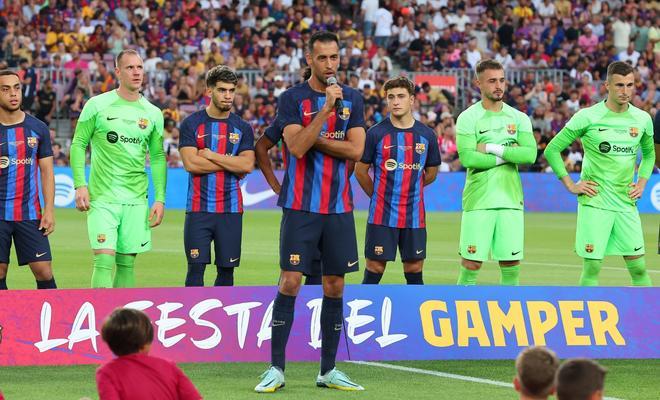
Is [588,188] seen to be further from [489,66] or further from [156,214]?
[156,214]

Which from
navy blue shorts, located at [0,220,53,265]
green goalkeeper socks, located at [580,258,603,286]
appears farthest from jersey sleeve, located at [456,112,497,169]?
navy blue shorts, located at [0,220,53,265]

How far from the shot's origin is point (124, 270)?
10414 mm

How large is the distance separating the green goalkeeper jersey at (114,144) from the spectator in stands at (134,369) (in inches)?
206

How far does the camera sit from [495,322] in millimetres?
9477

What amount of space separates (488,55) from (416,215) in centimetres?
2171

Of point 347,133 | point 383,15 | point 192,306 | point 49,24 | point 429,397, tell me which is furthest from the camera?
point 383,15

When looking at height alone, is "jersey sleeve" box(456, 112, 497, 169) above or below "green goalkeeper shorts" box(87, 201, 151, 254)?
above

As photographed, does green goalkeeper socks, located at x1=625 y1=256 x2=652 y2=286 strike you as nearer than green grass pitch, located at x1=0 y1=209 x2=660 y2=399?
No

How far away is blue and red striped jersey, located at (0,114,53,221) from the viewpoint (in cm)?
975

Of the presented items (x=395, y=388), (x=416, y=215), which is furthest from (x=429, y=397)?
(x=416, y=215)

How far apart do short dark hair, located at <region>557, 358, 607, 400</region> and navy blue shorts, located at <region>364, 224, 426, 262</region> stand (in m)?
6.35

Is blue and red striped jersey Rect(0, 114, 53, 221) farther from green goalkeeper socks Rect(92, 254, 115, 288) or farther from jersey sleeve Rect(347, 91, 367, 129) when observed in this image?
jersey sleeve Rect(347, 91, 367, 129)

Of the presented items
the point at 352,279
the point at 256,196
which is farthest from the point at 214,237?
the point at 256,196

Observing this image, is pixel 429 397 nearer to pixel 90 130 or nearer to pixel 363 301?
pixel 363 301
